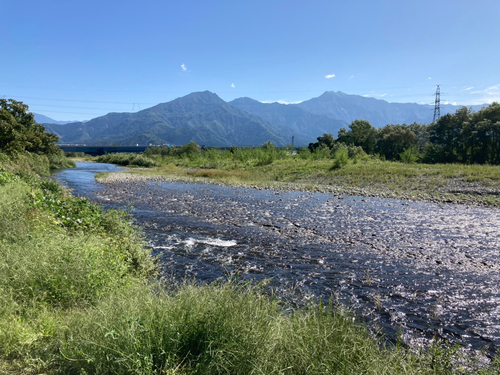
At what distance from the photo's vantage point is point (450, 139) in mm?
52062

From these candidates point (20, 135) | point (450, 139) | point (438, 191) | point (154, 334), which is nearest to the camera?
point (154, 334)

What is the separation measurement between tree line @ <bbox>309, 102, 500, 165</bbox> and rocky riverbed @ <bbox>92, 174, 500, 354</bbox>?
35171mm

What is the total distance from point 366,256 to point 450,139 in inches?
Answer: 2142

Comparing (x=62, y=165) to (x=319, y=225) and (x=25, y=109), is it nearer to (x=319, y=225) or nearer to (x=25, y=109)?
(x=25, y=109)

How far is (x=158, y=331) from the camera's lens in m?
3.42

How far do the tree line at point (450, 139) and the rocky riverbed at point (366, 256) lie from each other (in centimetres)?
3517

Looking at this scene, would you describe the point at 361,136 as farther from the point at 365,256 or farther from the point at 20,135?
the point at 365,256

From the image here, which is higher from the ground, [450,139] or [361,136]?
[361,136]

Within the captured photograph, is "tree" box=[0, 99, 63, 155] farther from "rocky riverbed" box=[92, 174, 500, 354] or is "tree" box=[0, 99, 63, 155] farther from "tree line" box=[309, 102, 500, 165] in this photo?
"tree line" box=[309, 102, 500, 165]

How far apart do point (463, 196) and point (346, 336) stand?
23203 millimetres

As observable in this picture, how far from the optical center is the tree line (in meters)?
44.6

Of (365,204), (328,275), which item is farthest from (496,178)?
(328,275)

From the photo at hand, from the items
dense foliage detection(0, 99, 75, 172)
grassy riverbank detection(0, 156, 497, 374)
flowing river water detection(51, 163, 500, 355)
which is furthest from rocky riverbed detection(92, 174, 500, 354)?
dense foliage detection(0, 99, 75, 172)

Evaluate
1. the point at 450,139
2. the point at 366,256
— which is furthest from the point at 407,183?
the point at 450,139
